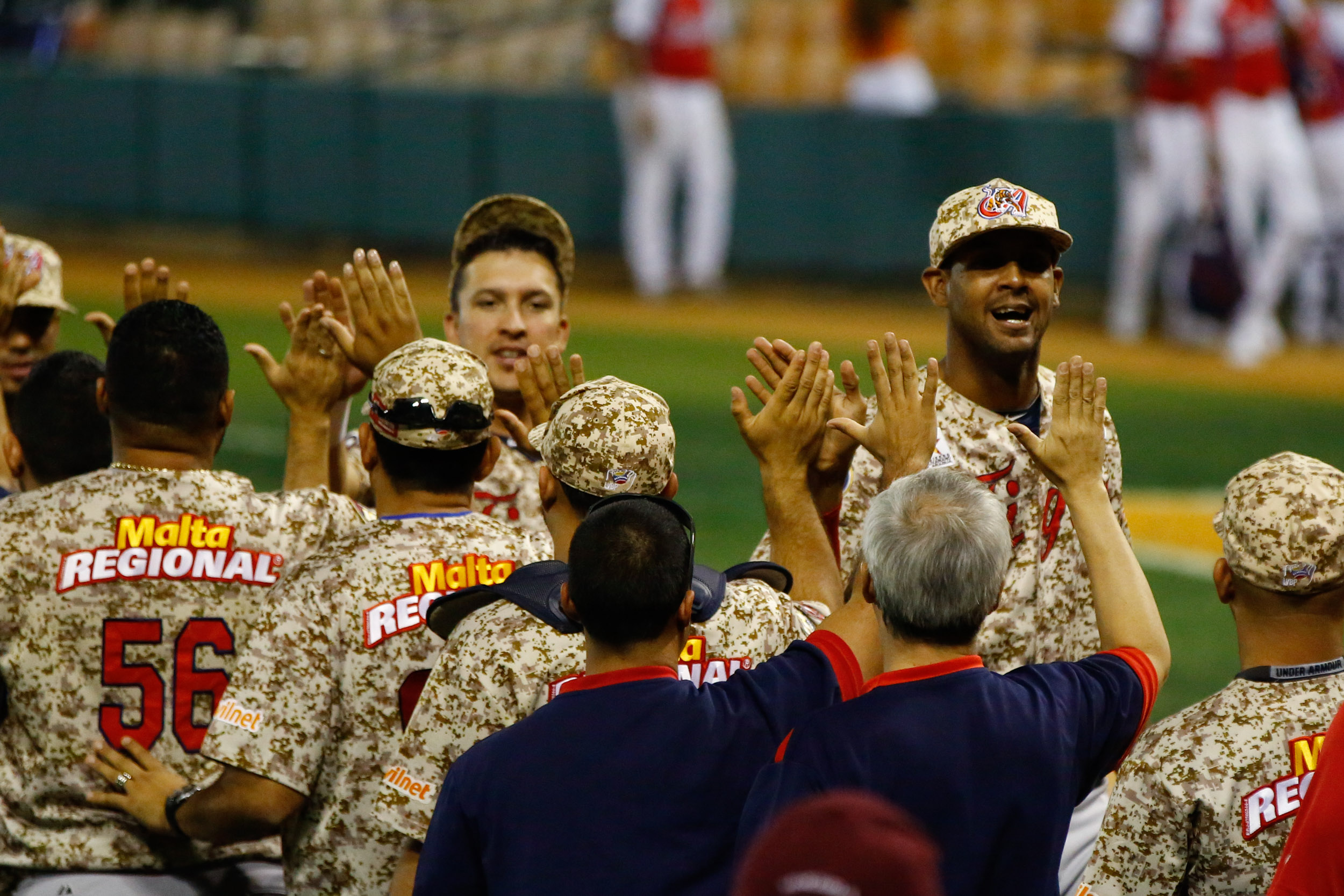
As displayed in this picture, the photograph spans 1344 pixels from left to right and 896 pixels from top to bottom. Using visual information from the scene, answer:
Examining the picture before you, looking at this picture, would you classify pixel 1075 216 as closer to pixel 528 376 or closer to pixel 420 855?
pixel 528 376

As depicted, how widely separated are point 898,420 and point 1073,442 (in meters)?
0.34

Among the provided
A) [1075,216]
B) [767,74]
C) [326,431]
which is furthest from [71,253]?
[326,431]

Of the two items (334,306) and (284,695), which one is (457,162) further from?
(284,695)

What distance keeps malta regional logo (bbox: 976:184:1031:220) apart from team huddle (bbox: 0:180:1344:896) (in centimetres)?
1

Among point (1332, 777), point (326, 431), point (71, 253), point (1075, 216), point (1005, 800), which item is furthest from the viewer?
point (71, 253)

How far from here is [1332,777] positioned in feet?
8.34

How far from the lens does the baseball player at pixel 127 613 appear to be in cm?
376

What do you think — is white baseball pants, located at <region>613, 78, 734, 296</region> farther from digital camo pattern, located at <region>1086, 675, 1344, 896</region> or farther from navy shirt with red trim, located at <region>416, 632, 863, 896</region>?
navy shirt with red trim, located at <region>416, 632, 863, 896</region>

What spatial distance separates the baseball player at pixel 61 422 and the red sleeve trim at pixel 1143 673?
247 cm

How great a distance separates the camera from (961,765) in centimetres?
283

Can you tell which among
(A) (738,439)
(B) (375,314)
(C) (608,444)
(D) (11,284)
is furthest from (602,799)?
(A) (738,439)

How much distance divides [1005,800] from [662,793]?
21.0 inches

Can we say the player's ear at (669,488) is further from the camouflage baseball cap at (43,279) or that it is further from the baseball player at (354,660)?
the camouflage baseball cap at (43,279)

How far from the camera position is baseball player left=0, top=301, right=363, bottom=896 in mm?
3762
